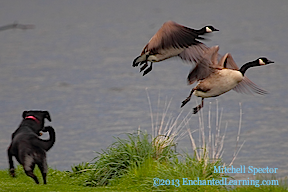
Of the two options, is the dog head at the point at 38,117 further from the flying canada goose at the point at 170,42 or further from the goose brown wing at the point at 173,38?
the goose brown wing at the point at 173,38

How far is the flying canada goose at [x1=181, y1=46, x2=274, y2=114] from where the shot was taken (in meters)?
5.83

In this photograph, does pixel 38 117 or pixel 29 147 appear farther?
pixel 38 117

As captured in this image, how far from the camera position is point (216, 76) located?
19.5ft

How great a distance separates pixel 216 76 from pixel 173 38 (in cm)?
65

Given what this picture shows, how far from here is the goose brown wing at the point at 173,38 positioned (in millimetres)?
5676

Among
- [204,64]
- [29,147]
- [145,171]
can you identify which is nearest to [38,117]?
[29,147]

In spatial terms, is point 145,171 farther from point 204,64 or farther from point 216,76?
point 216,76

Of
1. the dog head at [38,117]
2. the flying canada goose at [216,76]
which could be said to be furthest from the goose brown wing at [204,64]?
the dog head at [38,117]

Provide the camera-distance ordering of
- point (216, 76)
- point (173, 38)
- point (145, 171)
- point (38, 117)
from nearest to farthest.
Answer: point (173, 38), point (216, 76), point (38, 117), point (145, 171)

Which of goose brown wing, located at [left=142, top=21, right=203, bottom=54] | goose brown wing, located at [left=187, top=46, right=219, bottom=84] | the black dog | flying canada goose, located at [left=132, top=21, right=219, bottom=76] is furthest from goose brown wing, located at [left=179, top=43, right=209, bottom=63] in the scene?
the black dog

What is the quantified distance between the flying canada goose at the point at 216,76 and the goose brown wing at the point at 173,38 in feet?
1.63

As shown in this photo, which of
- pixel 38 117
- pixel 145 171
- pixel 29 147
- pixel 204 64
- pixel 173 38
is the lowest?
pixel 145 171

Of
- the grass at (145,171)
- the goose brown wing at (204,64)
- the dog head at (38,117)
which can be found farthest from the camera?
the dog head at (38,117)

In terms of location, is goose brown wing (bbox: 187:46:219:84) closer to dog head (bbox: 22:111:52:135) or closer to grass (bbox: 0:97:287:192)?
grass (bbox: 0:97:287:192)
